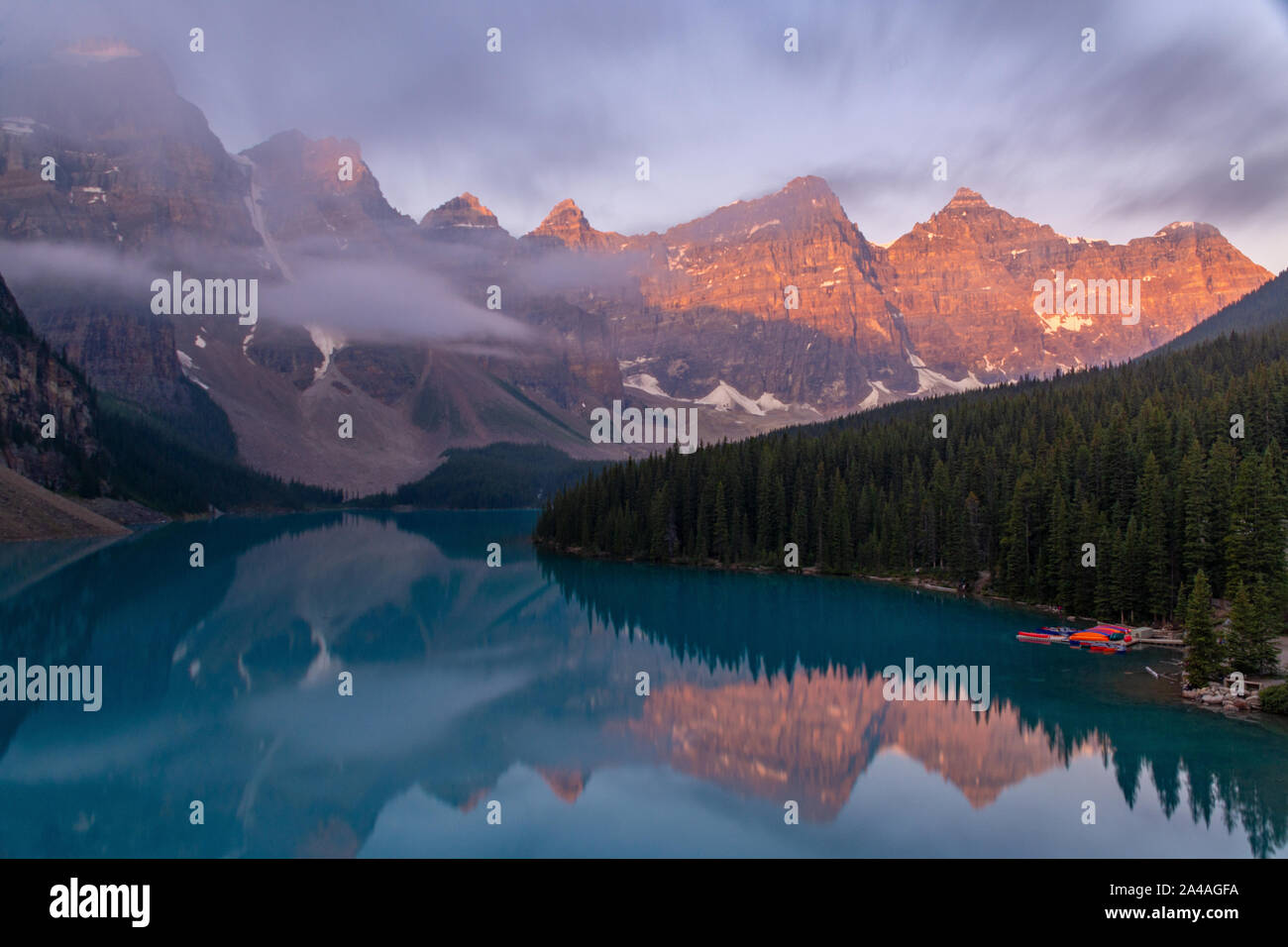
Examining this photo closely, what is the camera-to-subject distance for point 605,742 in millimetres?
32000

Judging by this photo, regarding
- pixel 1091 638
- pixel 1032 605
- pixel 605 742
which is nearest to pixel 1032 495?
pixel 1032 605

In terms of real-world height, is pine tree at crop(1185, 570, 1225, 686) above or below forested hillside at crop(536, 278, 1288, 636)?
below

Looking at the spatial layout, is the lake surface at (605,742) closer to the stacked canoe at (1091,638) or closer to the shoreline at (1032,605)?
the shoreline at (1032,605)

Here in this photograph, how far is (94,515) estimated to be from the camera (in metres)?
120

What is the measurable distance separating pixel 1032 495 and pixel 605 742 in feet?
153

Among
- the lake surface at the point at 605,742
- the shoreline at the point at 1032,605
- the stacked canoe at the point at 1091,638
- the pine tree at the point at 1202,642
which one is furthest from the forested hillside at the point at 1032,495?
the lake surface at the point at 605,742

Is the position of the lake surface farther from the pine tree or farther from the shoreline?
the pine tree

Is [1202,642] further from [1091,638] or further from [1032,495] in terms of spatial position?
[1032,495]

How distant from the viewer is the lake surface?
22.9 m

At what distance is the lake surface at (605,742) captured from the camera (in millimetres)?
22922

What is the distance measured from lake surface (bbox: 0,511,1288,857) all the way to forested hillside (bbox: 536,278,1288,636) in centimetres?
754

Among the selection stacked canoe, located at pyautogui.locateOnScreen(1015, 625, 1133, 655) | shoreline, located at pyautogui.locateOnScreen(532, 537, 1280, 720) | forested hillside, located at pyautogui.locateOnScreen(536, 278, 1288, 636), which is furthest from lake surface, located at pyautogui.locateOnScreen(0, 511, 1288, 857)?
forested hillside, located at pyautogui.locateOnScreen(536, 278, 1288, 636)
